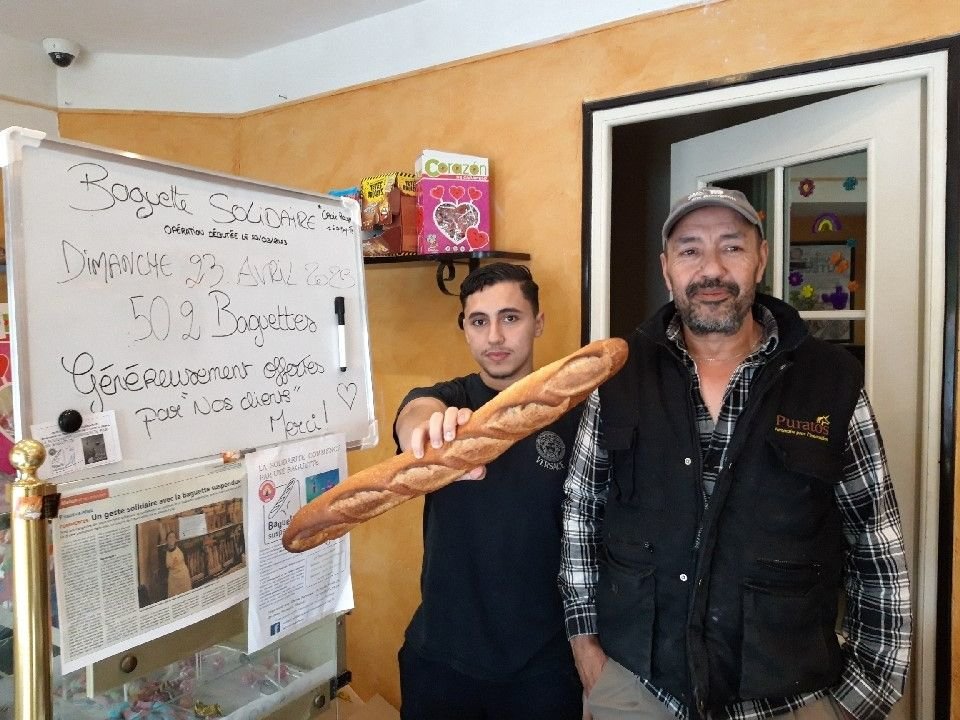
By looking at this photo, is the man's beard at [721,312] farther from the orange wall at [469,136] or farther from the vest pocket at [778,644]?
the orange wall at [469,136]

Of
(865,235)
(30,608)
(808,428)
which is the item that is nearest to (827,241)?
(865,235)

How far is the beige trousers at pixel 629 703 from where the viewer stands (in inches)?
43.4

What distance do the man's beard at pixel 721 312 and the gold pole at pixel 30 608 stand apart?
3.41 ft

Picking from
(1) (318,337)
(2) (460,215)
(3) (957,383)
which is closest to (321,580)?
(1) (318,337)

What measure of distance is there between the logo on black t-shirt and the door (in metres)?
0.77

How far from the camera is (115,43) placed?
2.44 meters

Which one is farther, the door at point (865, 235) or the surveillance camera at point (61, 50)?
the surveillance camera at point (61, 50)

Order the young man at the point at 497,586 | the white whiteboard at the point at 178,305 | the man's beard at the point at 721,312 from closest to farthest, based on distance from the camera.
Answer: the white whiteboard at the point at 178,305 → the man's beard at the point at 721,312 → the young man at the point at 497,586

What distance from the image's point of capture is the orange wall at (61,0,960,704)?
158cm

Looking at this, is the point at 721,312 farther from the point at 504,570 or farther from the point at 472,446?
the point at 504,570

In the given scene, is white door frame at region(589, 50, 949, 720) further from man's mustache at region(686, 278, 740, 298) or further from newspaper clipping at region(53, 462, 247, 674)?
newspaper clipping at region(53, 462, 247, 674)

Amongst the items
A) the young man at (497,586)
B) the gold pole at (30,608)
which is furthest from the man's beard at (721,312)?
the gold pole at (30,608)

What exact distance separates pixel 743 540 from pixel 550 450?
0.45 meters

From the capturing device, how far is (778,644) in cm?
106
